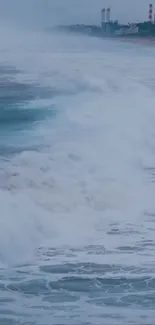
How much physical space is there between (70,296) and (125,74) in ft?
8.35

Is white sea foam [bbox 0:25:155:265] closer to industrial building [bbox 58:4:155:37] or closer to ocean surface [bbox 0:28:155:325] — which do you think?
ocean surface [bbox 0:28:155:325]

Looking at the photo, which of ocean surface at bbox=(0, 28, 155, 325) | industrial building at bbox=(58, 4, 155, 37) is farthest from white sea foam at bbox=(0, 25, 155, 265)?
industrial building at bbox=(58, 4, 155, 37)

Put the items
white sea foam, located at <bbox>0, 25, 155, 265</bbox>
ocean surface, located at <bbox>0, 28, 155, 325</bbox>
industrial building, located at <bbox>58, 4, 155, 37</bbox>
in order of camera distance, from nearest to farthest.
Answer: ocean surface, located at <bbox>0, 28, 155, 325</bbox>, white sea foam, located at <bbox>0, 25, 155, 265</bbox>, industrial building, located at <bbox>58, 4, 155, 37</bbox>

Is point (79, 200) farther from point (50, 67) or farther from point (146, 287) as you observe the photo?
point (50, 67)

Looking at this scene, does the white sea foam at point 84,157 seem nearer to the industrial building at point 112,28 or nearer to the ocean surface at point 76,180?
the ocean surface at point 76,180

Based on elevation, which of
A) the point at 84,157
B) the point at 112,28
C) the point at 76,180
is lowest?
the point at 76,180

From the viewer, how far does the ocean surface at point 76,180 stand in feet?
7.52

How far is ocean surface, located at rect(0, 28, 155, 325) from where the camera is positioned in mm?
2293

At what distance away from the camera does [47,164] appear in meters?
3.45

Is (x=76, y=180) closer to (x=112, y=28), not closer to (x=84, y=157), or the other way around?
(x=84, y=157)

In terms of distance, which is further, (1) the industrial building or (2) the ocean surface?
(1) the industrial building

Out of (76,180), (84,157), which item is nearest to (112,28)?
(84,157)

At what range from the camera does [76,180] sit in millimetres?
3332

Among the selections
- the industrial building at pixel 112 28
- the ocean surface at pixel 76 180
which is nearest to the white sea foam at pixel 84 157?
the ocean surface at pixel 76 180
